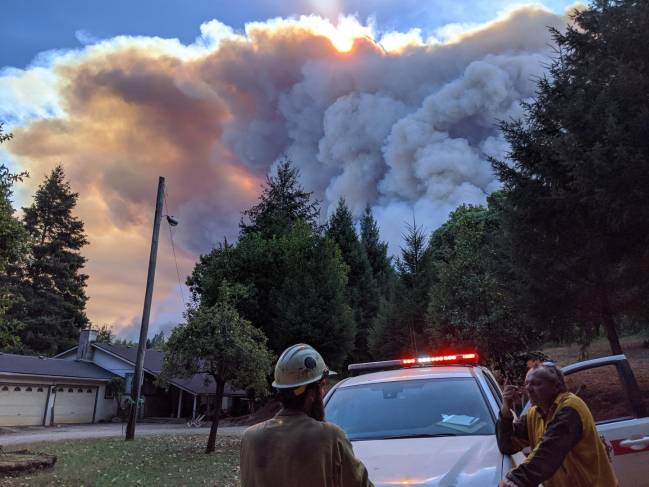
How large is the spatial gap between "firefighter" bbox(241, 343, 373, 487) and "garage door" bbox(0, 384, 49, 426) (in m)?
33.7

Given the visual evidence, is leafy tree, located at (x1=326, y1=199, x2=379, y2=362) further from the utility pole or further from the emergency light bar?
the emergency light bar

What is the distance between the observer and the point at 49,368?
33344 millimetres

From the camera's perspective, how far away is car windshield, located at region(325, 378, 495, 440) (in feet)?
12.7

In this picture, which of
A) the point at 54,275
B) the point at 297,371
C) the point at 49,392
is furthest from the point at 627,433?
the point at 54,275

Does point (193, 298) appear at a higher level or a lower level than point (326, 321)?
higher

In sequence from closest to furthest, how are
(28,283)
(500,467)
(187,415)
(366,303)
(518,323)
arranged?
1. (500,467)
2. (518,323)
3. (187,415)
4. (366,303)
5. (28,283)

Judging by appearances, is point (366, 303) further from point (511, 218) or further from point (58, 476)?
point (58, 476)

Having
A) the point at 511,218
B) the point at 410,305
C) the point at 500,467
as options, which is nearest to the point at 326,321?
the point at 410,305

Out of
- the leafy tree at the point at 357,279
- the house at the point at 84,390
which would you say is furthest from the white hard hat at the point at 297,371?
the leafy tree at the point at 357,279

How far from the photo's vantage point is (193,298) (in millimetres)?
40281

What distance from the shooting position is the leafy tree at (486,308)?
16.8 metres

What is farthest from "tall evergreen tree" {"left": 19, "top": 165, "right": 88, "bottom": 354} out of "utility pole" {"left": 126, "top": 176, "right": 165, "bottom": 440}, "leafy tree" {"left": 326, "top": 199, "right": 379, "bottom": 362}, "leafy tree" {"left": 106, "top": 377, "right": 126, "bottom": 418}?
"utility pole" {"left": 126, "top": 176, "right": 165, "bottom": 440}

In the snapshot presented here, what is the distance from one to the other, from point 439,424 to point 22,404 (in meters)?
33.8

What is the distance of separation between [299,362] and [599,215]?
12.4 metres
